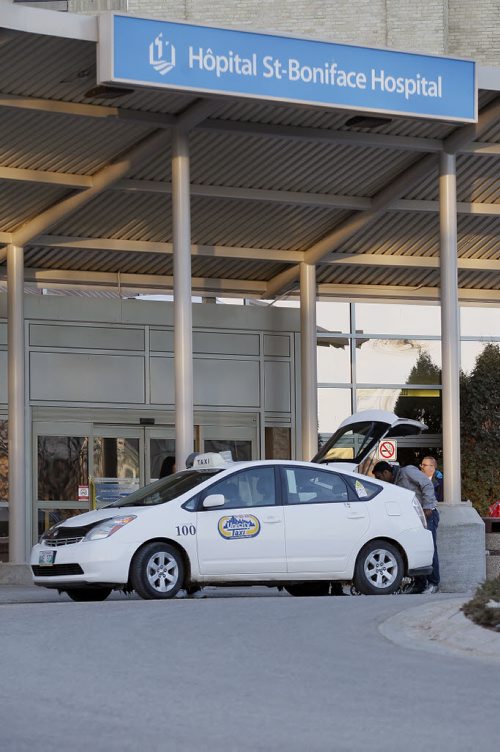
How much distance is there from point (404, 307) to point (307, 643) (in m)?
Answer: 20.5

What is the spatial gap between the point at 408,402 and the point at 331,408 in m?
1.59

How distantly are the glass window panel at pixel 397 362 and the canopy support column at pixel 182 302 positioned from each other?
9558 mm

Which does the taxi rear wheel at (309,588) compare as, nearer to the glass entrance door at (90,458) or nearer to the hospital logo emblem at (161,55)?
the hospital logo emblem at (161,55)

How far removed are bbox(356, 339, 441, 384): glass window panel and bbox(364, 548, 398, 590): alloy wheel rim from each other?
13.8 metres

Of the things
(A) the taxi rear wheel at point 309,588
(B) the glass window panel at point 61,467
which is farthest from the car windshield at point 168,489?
(B) the glass window panel at point 61,467

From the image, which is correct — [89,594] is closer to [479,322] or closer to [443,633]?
[443,633]

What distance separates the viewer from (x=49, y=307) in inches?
1084

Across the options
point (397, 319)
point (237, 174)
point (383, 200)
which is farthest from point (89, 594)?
point (397, 319)

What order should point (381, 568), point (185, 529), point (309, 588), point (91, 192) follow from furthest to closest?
1. point (91, 192)
2. point (309, 588)
3. point (381, 568)
4. point (185, 529)

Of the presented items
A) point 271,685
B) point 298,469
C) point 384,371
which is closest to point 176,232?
point 298,469

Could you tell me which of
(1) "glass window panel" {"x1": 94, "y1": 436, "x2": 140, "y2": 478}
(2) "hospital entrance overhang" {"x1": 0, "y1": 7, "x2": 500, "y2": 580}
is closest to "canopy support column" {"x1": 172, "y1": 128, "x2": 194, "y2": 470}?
(2) "hospital entrance overhang" {"x1": 0, "y1": 7, "x2": 500, "y2": 580}

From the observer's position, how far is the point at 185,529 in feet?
52.1

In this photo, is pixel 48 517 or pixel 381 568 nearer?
pixel 381 568

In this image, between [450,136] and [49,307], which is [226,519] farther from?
[49,307]
